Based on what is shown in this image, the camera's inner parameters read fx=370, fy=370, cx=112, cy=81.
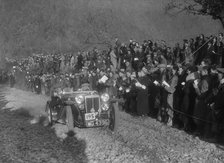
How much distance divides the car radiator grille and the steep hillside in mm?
35400

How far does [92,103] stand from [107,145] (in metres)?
2.31

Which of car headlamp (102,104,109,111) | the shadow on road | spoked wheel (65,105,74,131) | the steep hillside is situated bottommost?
the shadow on road

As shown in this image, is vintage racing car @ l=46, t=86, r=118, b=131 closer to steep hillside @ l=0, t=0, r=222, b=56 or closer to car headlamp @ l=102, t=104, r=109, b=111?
car headlamp @ l=102, t=104, r=109, b=111

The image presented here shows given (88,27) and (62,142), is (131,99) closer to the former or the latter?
(62,142)

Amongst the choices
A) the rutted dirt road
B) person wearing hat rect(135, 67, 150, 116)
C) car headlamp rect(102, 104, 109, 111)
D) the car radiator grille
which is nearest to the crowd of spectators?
person wearing hat rect(135, 67, 150, 116)

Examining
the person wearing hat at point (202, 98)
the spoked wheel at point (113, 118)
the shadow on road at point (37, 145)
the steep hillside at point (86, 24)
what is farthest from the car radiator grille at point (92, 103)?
the steep hillside at point (86, 24)

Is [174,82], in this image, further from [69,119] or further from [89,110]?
[69,119]

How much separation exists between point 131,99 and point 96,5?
161 ft

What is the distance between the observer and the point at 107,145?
10.0 m

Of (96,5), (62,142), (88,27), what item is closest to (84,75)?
(62,142)

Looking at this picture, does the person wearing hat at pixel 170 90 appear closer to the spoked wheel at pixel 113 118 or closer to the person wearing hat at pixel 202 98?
the person wearing hat at pixel 202 98

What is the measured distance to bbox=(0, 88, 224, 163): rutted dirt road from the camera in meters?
8.85

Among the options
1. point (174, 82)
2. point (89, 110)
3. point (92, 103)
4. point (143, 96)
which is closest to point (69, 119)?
point (89, 110)

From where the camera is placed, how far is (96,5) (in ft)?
204
